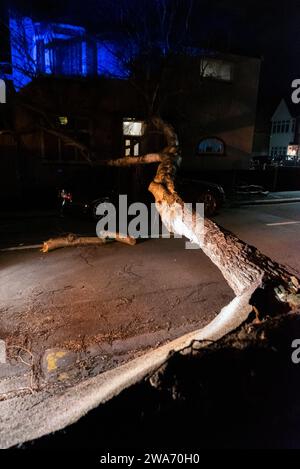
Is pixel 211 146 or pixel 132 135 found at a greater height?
pixel 132 135

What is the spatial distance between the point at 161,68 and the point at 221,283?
30.3 feet

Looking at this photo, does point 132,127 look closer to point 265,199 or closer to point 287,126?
point 265,199

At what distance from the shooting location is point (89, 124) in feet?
46.9

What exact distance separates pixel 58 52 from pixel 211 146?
8.35 m

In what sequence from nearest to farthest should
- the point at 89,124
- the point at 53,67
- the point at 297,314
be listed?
the point at 297,314, the point at 53,67, the point at 89,124

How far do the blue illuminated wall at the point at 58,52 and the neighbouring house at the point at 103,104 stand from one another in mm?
36

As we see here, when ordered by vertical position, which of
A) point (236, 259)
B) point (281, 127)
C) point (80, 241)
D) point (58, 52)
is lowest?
point (80, 241)

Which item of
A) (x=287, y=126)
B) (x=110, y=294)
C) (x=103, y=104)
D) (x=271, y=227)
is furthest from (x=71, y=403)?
(x=287, y=126)

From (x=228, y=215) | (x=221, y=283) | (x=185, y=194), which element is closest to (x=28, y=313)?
(x=221, y=283)

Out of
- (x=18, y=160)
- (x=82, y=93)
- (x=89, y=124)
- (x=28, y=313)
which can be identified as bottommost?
(x=28, y=313)

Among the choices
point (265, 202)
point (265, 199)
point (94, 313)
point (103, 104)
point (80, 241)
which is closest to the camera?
point (94, 313)

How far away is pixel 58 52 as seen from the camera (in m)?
13.0

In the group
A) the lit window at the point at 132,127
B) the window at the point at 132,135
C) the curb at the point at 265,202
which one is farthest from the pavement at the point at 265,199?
the lit window at the point at 132,127
